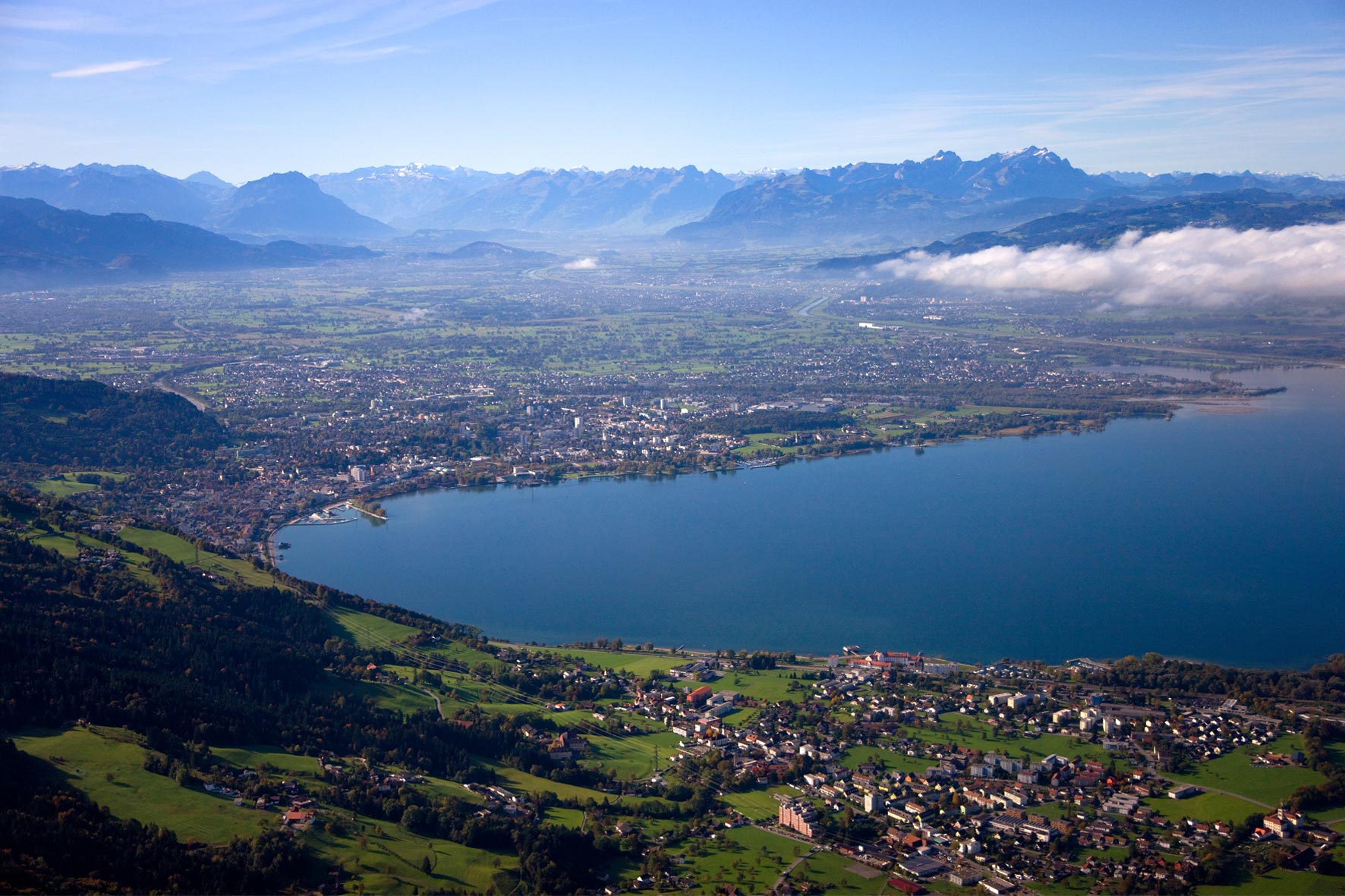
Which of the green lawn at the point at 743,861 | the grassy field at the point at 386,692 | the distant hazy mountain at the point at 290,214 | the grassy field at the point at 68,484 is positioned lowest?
the green lawn at the point at 743,861

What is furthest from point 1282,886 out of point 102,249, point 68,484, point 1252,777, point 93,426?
point 102,249

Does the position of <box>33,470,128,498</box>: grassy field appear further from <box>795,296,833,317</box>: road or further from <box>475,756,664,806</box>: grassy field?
<box>795,296,833,317</box>: road

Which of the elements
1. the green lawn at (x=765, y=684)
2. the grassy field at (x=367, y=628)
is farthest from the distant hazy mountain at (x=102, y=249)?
the green lawn at (x=765, y=684)

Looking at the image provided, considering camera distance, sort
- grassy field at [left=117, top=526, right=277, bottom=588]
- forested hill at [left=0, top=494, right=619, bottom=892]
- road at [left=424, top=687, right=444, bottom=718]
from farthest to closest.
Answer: grassy field at [left=117, top=526, right=277, bottom=588], road at [left=424, top=687, right=444, bottom=718], forested hill at [left=0, top=494, right=619, bottom=892]

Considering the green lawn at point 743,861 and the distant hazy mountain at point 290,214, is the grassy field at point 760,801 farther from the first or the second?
the distant hazy mountain at point 290,214

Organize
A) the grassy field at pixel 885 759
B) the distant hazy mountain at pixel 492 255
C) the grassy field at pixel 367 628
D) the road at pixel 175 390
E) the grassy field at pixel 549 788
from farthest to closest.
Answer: the distant hazy mountain at pixel 492 255 → the road at pixel 175 390 → the grassy field at pixel 367 628 → the grassy field at pixel 885 759 → the grassy field at pixel 549 788

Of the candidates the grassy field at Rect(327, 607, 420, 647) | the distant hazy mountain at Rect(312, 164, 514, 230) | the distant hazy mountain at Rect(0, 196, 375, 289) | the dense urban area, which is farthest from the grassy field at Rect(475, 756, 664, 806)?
the distant hazy mountain at Rect(312, 164, 514, 230)
